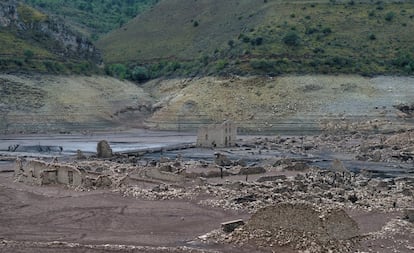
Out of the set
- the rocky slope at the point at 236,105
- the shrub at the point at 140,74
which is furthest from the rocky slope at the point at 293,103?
the shrub at the point at 140,74

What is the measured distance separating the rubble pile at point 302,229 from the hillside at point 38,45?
80.9 m

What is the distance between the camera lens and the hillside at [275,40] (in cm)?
10312

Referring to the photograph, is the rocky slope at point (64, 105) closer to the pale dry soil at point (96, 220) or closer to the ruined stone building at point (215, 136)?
the ruined stone building at point (215, 136)

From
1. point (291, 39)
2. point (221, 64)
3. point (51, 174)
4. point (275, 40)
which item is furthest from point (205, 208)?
point (275, 40)

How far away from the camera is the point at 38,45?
11362 cm

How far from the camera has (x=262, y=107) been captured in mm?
93875

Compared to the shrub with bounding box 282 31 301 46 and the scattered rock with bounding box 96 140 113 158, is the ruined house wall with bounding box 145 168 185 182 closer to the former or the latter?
the scattered rock with bounding box 96 140 113 158

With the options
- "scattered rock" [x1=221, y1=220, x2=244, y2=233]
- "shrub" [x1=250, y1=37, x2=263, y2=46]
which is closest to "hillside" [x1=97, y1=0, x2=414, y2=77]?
"shrub" [x1=250, y1=37, x2=263, y2=46]

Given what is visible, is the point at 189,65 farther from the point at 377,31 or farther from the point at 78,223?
the point at 78,223

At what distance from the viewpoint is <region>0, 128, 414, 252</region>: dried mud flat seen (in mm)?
25188

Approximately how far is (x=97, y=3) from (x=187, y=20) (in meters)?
58.1

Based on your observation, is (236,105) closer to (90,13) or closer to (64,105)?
(64,105)

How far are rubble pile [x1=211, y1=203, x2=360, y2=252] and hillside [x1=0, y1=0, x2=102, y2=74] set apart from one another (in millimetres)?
80917

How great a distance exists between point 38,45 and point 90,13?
76.6m
